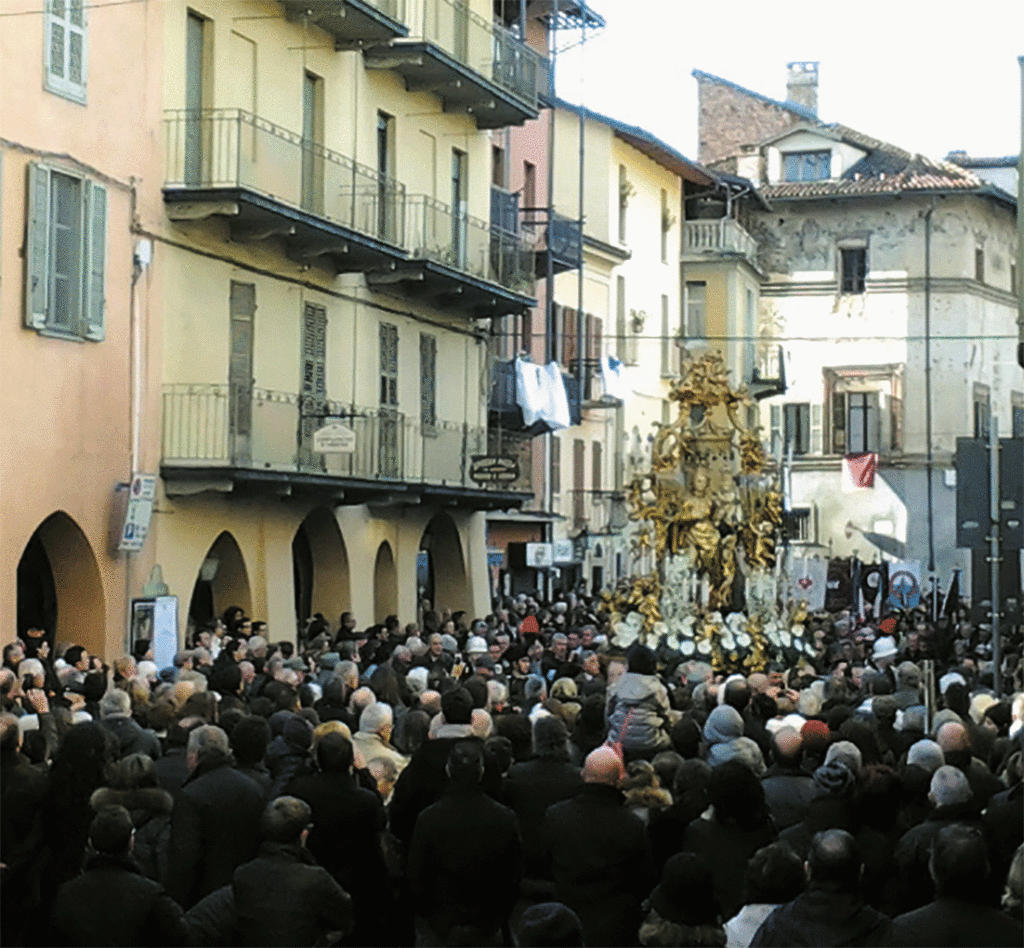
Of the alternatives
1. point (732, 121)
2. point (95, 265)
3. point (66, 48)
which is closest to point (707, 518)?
point (95, 265)

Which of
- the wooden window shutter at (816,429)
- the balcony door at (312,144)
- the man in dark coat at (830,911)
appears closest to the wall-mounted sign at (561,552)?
the balcony door at (312,144)

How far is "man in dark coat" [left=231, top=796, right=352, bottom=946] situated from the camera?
8.48 metres

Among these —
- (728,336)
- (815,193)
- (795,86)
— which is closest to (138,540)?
(728,336)

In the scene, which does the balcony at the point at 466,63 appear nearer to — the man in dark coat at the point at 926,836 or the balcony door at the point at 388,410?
the balcony door at the point at 388,410

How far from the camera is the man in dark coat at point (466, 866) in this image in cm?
967

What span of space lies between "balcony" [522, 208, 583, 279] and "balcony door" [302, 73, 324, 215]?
12.1 m

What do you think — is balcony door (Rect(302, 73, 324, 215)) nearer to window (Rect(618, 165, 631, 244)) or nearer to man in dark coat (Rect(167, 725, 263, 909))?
man in dark coat (Rect(167, 725, 263, 909))

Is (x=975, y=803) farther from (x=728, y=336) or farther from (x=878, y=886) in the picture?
(x=728, y=336)

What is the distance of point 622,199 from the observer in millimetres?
54156

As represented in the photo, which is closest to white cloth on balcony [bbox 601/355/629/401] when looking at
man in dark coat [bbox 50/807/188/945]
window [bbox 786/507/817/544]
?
window [bbox 786/507/817/544]

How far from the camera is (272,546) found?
28.7 m

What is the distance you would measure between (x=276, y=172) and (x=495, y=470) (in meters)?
7.87

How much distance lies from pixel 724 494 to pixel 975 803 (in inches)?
712

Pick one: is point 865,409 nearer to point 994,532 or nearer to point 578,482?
point 578,482
